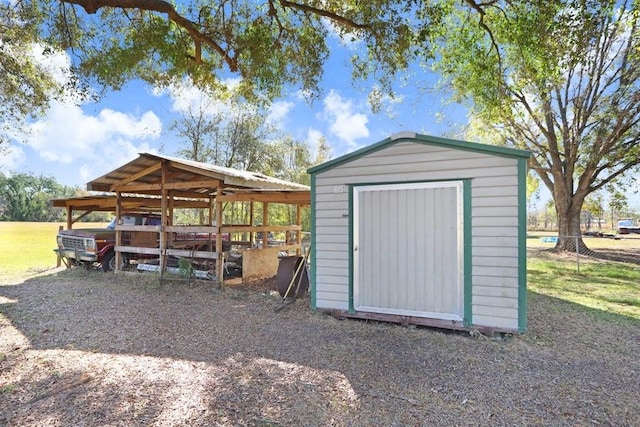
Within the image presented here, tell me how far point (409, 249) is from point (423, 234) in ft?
0.90

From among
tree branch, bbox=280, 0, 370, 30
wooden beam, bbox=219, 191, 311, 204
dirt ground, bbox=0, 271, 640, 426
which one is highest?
tree branch, bbox=280, 0, 370, 30

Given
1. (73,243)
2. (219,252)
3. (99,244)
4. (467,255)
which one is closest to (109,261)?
(99,244)

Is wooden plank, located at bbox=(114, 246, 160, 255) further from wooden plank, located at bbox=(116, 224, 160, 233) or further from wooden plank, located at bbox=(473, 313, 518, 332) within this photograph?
wooden plank, located at bbox=(473, 313, 518, 332)

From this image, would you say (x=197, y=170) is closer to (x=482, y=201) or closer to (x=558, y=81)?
(x=482, y=201)

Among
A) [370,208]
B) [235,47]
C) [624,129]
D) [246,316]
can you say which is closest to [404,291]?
[370,208]

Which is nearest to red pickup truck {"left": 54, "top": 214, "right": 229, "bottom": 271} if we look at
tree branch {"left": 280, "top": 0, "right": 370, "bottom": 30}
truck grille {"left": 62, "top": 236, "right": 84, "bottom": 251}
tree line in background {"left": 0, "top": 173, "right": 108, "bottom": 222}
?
truck grille {"left": 62, "top": 236, "right": 84, "bottom": 251}

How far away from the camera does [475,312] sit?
4.70 meters

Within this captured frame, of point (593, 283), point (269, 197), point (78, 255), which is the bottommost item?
point (593, 283)

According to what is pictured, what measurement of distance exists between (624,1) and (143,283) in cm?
1375

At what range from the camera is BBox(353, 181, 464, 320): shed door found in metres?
4.84

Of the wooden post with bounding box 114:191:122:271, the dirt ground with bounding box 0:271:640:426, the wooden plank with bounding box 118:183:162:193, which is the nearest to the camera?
the dirt ground with bounding box 0:271:640:426

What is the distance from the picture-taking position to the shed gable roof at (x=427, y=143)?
4512 millimetres

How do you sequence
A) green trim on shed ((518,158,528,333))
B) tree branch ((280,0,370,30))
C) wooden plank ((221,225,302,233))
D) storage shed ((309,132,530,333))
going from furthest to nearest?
wooden plank ((221,225,302,233)) < tree branch ((280,0,370,30)) < storage shed ((309,132,530,333)) < green trim on shed ((518,158,528,333))

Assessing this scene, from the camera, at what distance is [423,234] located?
502 cm
